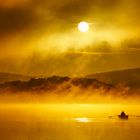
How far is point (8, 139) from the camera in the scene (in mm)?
119562

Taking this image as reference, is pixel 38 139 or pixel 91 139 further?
pixel 91 139

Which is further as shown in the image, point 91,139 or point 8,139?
point 91,139

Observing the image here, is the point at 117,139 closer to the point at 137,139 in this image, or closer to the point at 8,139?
the point at 137,139

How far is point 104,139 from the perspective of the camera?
123875 millimetres

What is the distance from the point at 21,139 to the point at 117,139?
19.7m

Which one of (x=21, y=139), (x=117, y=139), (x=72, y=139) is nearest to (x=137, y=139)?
(x=117, y=139)

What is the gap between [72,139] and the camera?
12481 centimetres

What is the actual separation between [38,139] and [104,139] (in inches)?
547

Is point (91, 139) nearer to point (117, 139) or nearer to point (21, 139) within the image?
point (117, 139)

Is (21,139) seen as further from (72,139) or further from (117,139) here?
(117,139)

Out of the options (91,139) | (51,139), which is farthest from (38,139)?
(91,139)

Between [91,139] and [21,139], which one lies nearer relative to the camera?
[21,139]

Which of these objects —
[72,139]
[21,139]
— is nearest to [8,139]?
[21,139]

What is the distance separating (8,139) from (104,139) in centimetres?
2009
